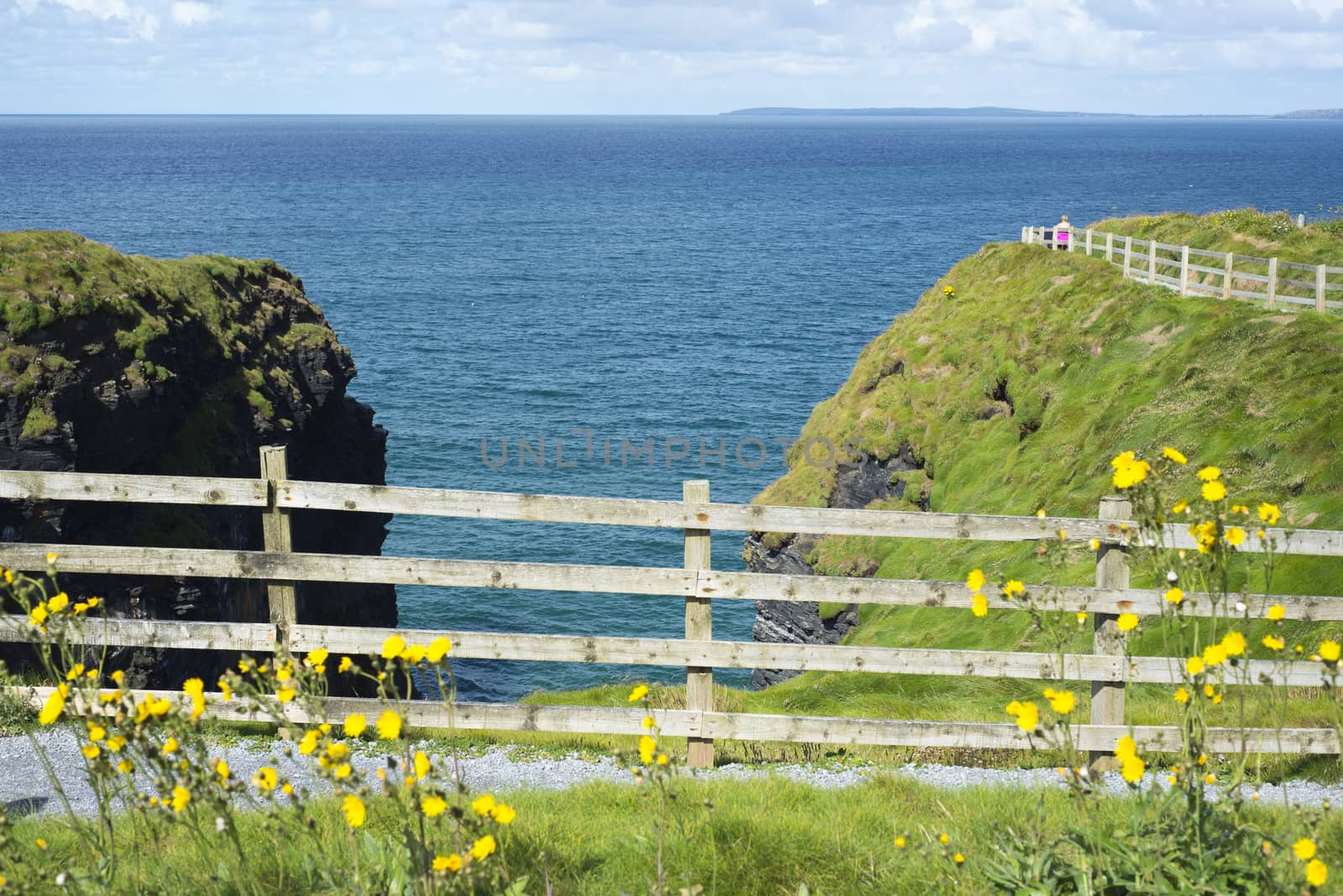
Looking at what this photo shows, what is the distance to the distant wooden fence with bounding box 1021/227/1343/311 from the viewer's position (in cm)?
2575

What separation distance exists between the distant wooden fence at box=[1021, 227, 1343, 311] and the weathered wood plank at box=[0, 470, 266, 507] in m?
24.4

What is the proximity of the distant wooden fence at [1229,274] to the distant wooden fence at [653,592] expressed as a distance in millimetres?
21035

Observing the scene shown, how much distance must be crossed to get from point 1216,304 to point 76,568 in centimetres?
2624

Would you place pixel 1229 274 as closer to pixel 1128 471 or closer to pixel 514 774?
pixel 514 774

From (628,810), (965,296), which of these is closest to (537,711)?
(628,810)

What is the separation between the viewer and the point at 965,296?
37375 mm

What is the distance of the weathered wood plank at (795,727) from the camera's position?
703cm

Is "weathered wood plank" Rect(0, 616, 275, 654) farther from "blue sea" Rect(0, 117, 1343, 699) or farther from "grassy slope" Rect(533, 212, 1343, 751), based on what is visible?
"blue sea" Rect(0, 117, 1343, 699)

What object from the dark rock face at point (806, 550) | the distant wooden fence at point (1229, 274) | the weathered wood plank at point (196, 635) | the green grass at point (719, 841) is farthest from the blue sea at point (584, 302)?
the green grass at point (719, 841)

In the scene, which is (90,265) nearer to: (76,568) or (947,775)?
(76,568)

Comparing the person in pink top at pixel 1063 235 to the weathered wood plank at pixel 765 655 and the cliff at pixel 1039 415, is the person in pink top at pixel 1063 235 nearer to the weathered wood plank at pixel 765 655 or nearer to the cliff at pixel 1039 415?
the cliff at pixel 1039 415

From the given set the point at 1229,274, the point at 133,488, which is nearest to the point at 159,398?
the point at 133,488

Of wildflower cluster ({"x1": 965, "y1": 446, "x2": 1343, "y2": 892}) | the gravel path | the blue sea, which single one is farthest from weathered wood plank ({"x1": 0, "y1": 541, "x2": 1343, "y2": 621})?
the blue sea

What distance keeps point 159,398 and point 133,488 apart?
1523 centimetres
